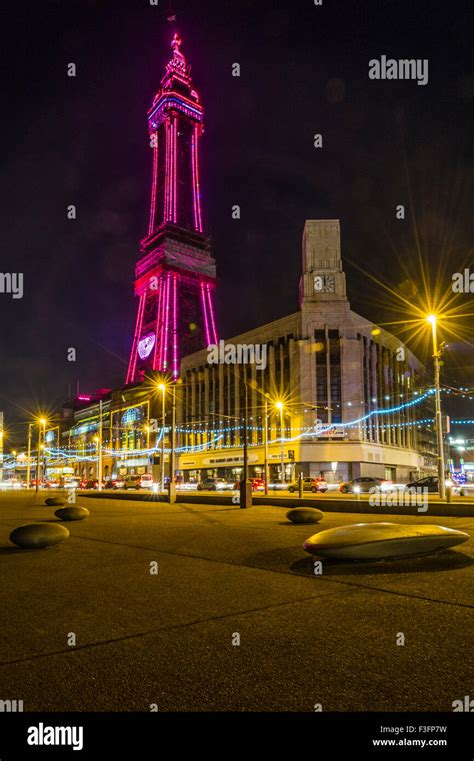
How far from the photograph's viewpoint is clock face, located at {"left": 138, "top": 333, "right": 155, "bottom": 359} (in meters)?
118

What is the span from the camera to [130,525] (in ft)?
60.3

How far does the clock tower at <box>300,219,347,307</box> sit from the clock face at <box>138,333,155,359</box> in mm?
47316

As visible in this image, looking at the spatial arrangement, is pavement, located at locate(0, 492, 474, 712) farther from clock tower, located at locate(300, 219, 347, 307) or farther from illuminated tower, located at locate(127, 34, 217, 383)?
illuminated tower, located at locate(127, 34, 217, 383)

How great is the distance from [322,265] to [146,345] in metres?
53.1

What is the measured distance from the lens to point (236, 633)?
5.53 metres

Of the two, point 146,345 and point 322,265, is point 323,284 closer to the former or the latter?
point 322,265

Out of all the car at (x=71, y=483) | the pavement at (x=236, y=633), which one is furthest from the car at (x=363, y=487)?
the car at (x=71, y=483)

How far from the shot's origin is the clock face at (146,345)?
387ft

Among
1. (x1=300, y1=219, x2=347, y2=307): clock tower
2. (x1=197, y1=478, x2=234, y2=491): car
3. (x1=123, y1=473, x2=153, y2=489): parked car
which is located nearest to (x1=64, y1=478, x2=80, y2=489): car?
(x1=123, y1=473, x2=153, y2=489): parked car

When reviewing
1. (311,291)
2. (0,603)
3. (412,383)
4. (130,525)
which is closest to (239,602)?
(0,603)

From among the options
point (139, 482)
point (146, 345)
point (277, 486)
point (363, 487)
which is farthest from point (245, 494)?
point (146, 345)

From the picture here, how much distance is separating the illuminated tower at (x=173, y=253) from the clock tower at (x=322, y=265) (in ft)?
125
